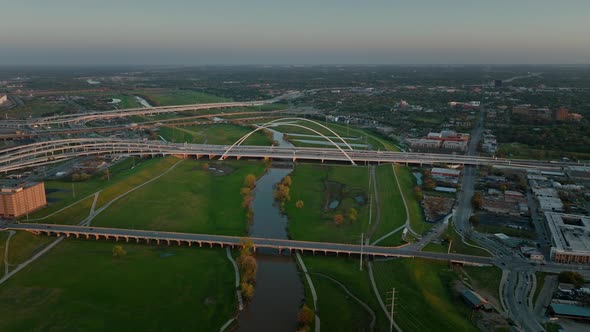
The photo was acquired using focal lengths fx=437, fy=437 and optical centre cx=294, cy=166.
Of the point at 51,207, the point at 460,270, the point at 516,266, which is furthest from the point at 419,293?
the point at 51,207

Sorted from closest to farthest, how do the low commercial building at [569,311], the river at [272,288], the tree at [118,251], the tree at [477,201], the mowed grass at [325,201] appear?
the low commercial building at [569,311]
the river at [272,288]
the tree at [118,251]
the mowed grass at [325,201]
the tree at [477,201]

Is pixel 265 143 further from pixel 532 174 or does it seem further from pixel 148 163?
pixel 532 174

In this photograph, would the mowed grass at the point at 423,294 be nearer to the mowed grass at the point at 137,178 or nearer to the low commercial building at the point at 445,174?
the low commercial building at the point at 445,174

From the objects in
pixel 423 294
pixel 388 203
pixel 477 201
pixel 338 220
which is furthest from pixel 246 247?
pixel 477 201

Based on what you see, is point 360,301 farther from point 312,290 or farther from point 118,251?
point 118,251

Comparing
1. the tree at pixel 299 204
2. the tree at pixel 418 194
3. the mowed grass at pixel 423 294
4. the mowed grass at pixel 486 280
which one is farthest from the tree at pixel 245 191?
the mowed grass at pixel 486 280

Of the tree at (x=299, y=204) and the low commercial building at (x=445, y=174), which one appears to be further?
the low commercial building at (x=445, y=174)

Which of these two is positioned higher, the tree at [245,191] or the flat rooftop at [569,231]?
the tree at [245,191]
